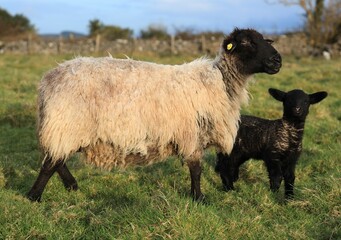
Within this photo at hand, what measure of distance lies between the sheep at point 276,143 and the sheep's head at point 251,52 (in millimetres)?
657

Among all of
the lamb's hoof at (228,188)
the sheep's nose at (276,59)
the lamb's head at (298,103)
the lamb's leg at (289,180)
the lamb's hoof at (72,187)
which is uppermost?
the sheep's nose at (276,59)

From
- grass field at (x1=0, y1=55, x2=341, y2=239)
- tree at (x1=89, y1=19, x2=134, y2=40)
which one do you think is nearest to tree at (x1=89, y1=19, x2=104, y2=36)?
tree at (x1=89, y1=19, x2=134, y2=40)

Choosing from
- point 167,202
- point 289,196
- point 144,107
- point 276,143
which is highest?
point 144,107

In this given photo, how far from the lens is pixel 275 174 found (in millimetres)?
5512

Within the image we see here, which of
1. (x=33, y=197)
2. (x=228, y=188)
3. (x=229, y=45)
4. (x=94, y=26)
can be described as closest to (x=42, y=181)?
(x=33, y=197)

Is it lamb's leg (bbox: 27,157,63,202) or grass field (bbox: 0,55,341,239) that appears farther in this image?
lamb's leg (bbox: 27,157,63,202)

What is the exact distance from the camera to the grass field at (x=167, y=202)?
379 cm

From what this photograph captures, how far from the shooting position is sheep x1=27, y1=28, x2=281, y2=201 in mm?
4812

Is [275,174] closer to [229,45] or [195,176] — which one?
[195,176]

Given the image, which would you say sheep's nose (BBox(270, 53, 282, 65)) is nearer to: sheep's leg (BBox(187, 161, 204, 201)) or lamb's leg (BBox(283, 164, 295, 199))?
lamb's leg (BBox(283, 164, 295, 199))

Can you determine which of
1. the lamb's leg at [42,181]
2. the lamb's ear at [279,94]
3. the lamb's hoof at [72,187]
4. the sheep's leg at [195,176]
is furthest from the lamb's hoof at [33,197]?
the lamb's ear at [279,94]

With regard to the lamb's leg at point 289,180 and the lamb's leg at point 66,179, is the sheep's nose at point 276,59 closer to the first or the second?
the lamb's leg at point 289,180

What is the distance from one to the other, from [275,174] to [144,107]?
1.86 m

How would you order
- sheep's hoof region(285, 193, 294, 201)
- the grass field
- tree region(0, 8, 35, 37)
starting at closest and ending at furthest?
the grass field
sheep's hoof region(285, 193, 294, 201)
tree region(0, 8, 35, 37)
